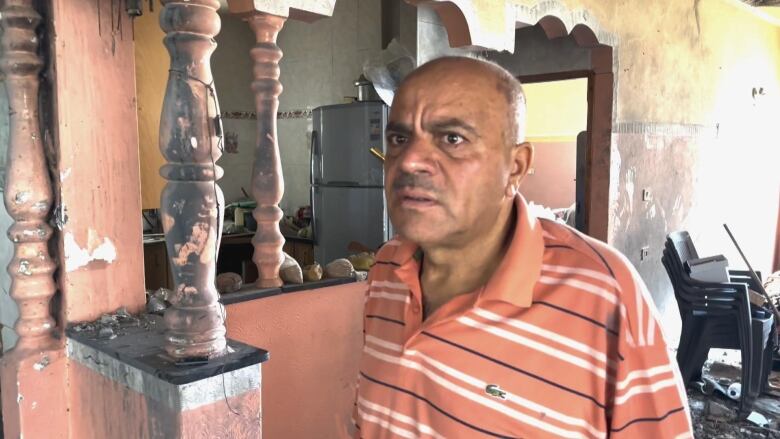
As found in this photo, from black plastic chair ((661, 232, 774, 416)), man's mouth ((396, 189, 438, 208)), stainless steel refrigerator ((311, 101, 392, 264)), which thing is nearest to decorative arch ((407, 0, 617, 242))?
black plastic chair ((661, 232, 774, 416))

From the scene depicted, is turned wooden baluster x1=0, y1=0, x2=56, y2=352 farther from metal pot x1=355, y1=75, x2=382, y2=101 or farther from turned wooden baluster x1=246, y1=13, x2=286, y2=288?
metal pot x1=355, y1=75, x2=382, y2=101

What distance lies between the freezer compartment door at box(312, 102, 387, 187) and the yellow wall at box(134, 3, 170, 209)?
172 cm

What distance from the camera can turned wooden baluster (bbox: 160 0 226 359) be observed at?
159cm

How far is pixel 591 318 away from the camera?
94 cm

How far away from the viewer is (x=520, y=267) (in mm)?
1000

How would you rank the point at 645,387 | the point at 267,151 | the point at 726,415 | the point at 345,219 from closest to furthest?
the point at 645,387 < the point at 267,151 < the point at 726,415 < the point at 345,219

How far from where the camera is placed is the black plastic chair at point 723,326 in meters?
3.85

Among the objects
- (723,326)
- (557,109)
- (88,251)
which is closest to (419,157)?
(88,251)

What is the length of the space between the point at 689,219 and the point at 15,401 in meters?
5.60

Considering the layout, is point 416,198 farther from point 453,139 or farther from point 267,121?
point 267,121

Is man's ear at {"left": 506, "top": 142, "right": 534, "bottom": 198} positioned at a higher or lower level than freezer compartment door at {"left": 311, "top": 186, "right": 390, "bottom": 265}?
higher

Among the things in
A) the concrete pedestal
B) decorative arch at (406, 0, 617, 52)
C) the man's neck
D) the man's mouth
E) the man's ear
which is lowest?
the concrete pedestal

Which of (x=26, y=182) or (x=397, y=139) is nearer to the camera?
(x=397, y=139)

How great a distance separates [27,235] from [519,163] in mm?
1489
